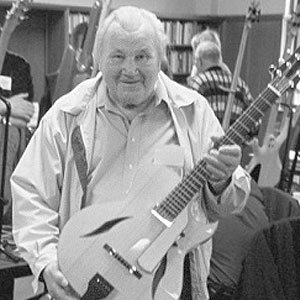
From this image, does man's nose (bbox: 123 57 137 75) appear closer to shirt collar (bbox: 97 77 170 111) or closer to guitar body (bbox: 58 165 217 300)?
shirt collar (bbox: 97 77 170 111)

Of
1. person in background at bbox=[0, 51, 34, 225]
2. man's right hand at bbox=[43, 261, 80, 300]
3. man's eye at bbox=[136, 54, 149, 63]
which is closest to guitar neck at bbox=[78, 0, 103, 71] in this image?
person in background at bbox=[0, 51, 34, 225]

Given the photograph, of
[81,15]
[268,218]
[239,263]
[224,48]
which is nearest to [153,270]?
[239,263]

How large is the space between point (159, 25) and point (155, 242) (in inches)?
21.5

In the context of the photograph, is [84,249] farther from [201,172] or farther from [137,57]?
[137,57]

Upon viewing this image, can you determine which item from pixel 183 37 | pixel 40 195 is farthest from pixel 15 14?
pixel 183 37

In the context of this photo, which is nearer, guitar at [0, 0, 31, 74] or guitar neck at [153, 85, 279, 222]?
guitar neck at [153, 85, 279, 222]

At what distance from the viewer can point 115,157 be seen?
1530mm

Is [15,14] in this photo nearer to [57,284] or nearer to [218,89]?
[57,284]

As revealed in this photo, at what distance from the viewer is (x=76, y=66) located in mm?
3133

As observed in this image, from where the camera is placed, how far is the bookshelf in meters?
5.76

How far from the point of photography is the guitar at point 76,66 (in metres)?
3.10

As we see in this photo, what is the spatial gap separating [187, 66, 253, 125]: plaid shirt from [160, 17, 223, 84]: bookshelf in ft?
6.88

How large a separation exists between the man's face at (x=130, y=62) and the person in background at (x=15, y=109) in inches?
32.6

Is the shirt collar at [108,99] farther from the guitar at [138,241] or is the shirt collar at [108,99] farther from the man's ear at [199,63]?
the man's ear at [199,63]
